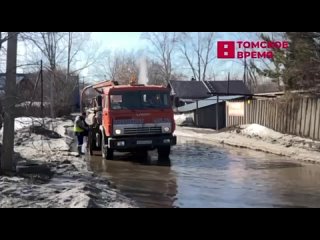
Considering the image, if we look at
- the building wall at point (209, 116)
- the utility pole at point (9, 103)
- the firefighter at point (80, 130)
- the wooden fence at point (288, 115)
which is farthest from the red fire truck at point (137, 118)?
the building wall at point (209, 116)

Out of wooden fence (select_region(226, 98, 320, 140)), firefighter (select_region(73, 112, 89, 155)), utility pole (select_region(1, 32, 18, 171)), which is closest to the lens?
utility pole (select_region(1, 32, 18, 171))

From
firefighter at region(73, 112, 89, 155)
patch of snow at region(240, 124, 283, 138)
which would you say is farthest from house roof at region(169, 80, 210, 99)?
firefighter at region(73, 112, 89, 155)

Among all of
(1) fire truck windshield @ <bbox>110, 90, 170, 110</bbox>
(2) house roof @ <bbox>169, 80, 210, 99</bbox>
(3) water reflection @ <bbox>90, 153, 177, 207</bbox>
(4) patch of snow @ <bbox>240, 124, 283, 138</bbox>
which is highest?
(2) house roof @ <bbox>169, 80, 210, 99</bbox>

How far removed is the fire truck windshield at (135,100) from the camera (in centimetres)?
1722

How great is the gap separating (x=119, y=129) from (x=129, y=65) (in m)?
73.5

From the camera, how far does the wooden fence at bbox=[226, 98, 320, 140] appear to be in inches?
883

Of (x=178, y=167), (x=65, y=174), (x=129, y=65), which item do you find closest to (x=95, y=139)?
(x=178, y=167)

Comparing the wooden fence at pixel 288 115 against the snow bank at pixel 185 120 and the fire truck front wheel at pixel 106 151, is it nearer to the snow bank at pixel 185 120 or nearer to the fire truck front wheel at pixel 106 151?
the fire truck front wheel at pixel 106 151

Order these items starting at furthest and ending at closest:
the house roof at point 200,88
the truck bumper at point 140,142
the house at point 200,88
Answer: the house roof at point 200,88, the house at point 200,88, the truck bumper at point 140,142

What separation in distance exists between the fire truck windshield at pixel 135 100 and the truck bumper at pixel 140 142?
1114mm

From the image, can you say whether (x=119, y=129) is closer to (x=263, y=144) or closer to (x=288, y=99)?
(x=263, y=144)

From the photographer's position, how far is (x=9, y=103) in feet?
36.1

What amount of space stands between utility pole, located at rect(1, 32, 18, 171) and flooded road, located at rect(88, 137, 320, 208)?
281 centimetres

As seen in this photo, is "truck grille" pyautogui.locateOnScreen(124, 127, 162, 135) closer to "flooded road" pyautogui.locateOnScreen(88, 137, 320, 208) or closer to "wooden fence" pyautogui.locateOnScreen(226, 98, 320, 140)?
"flooded road" pyautogui.locateOnScreen(88, 137, 320, 208)
